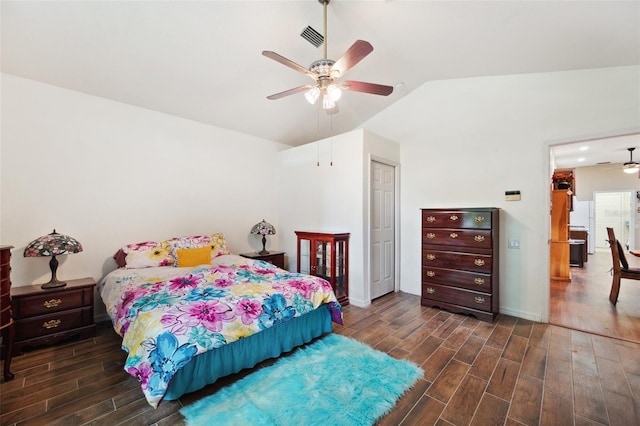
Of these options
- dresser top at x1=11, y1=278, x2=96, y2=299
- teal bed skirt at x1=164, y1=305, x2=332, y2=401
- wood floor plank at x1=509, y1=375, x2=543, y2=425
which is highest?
dresser top at x1=11, y1=278, x2=96, y2=299

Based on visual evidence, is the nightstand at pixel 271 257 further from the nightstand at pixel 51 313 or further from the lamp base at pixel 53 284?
the lamp base at pixel 53 284

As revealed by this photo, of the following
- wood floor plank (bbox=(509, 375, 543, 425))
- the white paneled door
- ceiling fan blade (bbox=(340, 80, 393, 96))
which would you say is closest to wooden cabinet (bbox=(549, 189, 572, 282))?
the white paneled door

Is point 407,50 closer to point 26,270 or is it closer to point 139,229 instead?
point 139,229

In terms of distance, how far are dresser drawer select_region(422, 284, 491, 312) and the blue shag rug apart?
1.49 m

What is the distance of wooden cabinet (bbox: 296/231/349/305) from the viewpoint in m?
3.77

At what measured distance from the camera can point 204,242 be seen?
374 cm

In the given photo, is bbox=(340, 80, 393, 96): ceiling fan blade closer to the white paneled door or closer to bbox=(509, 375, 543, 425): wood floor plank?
the white paneled door

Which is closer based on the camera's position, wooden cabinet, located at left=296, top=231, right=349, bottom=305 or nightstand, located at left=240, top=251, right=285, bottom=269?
wooden cabinet, located at left=296, top=231, right=349, bottom=305

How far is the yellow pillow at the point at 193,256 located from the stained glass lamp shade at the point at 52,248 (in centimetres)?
98

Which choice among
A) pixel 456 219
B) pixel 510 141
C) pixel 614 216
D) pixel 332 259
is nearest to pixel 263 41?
pixel 332 259

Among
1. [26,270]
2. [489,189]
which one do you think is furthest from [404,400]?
[26,270]

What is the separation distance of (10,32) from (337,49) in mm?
3011

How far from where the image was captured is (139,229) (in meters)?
3.51

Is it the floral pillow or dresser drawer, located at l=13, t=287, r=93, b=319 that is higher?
the floral pillow
